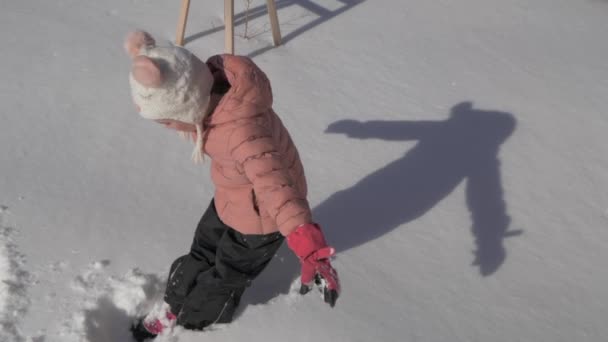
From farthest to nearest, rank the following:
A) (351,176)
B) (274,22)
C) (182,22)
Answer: (274,22), (182,22), (351,176)

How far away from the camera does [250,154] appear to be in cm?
156

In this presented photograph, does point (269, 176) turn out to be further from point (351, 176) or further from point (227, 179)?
point (351, 176)

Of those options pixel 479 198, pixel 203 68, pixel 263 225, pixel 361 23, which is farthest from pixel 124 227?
pixel 361 23

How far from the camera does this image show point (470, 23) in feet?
14.5

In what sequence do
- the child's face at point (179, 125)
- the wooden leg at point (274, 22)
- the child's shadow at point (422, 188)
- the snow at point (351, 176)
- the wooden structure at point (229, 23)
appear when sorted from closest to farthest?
the child's face at point (179, 125) → the snow at point (351, 176) → the child's shadow at point (422, 188) → the wooden structure at point (229, 23) → the wooden leg at point (274, 22)

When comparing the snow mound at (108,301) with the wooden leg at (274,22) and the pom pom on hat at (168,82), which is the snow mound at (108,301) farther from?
the wooden leg at (274,22)

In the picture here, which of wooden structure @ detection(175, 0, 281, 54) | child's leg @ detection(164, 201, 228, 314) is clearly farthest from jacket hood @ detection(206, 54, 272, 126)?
wooden structure @ detection(175, 0, 281, 54)

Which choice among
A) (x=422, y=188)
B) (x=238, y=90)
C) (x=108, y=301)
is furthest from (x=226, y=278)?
(x=422, y=188)

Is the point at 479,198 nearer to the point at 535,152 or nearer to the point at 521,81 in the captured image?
the point at 535,152

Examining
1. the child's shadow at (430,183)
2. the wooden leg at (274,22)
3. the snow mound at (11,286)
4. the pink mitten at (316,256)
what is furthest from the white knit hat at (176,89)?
the wooden leg at (274,22)

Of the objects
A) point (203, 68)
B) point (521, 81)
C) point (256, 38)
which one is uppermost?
point (203, 68)

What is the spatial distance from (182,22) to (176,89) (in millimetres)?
2096

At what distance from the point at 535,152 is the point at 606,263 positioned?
31.6 inches

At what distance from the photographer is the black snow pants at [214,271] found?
187 centimetres
